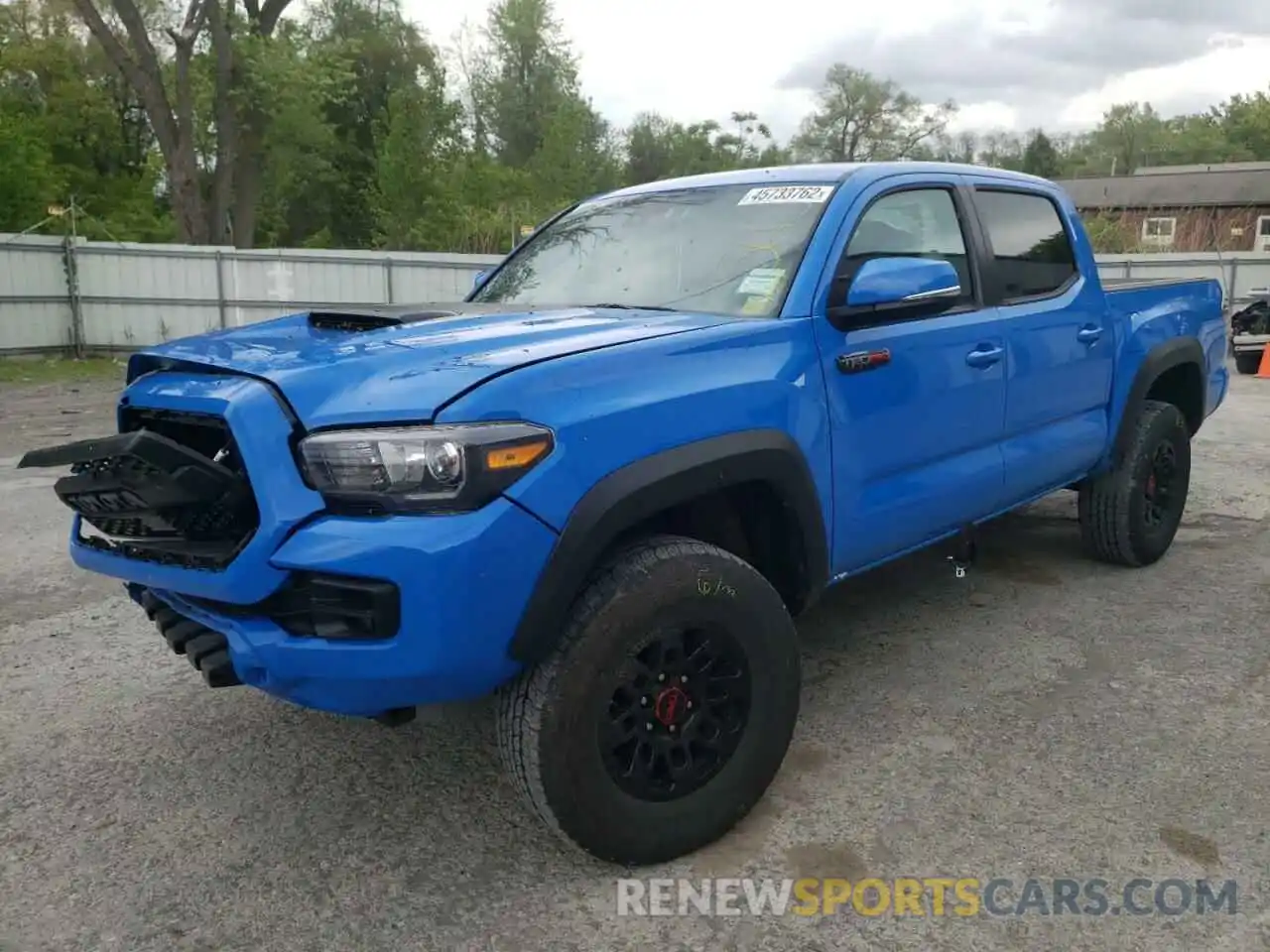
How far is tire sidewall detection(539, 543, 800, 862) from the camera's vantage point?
7.98 feet

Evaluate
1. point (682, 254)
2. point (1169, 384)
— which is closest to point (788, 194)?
point (682, 254)

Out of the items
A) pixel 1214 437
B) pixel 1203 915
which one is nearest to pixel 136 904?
pixel 1203 915

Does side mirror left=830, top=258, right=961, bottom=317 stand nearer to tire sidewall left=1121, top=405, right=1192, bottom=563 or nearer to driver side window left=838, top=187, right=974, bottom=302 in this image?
driver side window left=838, top=187, right=974, bottom=302

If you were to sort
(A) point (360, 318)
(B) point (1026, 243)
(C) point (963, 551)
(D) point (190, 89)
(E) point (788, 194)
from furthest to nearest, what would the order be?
(D) point (190, 89) < (C) point (963, 551) < (B) point (1026, 243) < (E) point (788, 194) < (A) point (360, 318)

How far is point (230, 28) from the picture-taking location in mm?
25594

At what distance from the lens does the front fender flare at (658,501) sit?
237cm

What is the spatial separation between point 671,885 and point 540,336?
1436mm

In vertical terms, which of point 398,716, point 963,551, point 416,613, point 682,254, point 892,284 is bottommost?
point 963,551

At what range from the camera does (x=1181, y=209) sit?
33125 mm

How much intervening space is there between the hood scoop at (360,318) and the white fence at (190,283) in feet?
40.8

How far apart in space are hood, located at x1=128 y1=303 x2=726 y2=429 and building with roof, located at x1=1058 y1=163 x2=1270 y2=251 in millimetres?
18165

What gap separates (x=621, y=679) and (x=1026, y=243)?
9.45 ft

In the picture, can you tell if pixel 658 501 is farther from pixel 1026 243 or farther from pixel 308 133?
pixel 308 133

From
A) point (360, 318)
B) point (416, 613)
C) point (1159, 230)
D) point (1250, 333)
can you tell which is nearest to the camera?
point (416, 613)
